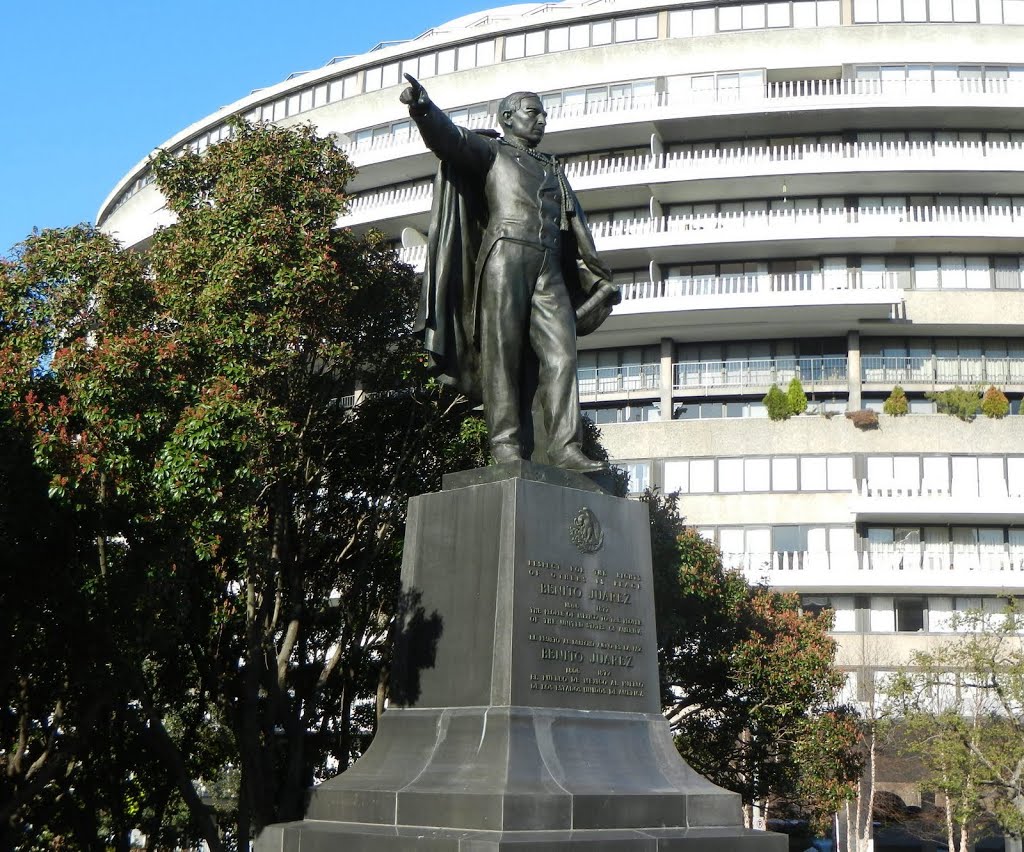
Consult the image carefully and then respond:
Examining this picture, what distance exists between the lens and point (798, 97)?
50.4 meters

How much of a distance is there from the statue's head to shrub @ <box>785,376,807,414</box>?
1473 inches

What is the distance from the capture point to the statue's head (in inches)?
431

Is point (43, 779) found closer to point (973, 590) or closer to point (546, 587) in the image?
point (546, 587)

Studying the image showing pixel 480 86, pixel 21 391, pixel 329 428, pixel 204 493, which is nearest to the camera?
pixel 204 493

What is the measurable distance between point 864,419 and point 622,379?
10.1m

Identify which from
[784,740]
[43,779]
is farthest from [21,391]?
[784,740]

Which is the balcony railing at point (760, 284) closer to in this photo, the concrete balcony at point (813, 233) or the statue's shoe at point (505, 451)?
the concrete balcony at point (813, 233)

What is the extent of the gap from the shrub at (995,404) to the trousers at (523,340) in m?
39.7

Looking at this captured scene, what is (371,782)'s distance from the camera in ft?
30.7

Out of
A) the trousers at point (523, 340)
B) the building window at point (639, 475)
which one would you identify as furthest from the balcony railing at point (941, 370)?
the trousers at point (523, 340)

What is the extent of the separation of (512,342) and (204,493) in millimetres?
4811

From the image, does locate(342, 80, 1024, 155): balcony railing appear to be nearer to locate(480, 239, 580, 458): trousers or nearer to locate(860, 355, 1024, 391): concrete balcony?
locate(860, 355, 1024, 391): concrete balcony

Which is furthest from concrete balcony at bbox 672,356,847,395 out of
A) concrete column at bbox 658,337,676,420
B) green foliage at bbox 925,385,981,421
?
green foliage at bbox 925,385,981,421

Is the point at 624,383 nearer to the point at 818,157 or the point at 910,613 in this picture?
the point at 818,157
